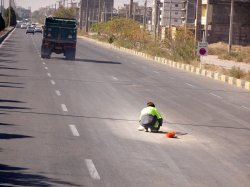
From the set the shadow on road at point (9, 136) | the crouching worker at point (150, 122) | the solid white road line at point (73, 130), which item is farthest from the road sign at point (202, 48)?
the shadow on road at point (9, 136)

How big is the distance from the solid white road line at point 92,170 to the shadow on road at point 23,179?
2.34 feet

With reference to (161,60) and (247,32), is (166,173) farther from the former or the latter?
(247,32)

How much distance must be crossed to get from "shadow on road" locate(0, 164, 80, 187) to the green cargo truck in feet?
123

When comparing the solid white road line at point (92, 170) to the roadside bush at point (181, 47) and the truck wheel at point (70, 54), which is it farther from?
the roadside bush at point (181, 47)

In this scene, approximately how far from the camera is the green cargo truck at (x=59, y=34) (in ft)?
159

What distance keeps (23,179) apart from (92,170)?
146 centimetres

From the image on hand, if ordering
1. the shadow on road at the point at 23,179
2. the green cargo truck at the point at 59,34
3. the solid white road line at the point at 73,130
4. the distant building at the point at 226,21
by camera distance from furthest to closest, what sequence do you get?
1. the distant building at the point at 226,21
2. the green cargo truck at the point at 59,34
3. the solid white road line at the point at 73,130
4. the shadow on road at the point at 23,179

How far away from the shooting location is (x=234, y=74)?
4338 cm

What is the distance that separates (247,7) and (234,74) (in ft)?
A: 194

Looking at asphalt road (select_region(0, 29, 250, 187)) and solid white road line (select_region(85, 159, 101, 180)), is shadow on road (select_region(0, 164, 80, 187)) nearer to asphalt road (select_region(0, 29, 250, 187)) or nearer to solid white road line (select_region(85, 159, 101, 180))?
asphalt road (select_region(0, 29, 250, 187))

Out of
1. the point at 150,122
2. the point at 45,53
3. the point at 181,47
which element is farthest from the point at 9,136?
the point at 181,47

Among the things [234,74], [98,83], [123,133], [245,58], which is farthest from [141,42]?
[123,133]

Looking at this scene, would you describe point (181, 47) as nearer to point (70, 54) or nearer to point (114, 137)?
point (70, 54)

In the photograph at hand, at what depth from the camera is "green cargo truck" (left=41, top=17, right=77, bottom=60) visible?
48594 mm
